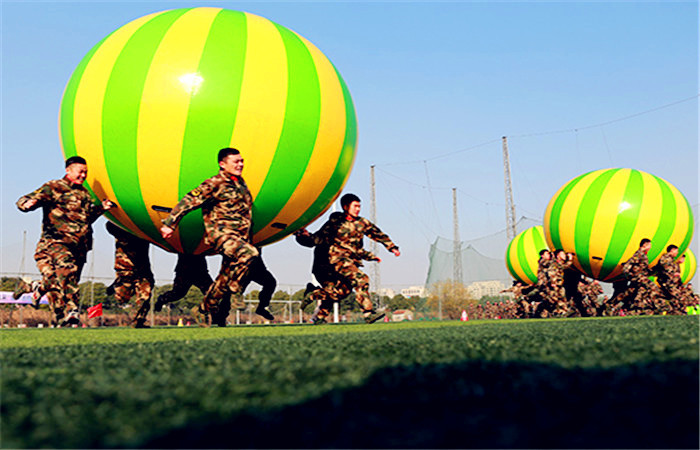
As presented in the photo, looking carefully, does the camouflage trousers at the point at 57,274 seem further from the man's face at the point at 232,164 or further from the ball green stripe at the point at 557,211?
the ball green stripe at the point at 557,211

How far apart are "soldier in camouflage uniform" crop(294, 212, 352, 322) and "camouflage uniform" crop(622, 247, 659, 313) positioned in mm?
6076

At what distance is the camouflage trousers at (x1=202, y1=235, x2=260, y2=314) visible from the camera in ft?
17.9

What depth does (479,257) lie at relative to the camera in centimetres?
3872

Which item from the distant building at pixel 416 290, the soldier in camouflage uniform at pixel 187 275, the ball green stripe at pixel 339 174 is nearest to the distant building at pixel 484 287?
the distant building at pixel 416 290

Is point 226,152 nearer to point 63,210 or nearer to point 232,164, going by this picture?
point 232,164

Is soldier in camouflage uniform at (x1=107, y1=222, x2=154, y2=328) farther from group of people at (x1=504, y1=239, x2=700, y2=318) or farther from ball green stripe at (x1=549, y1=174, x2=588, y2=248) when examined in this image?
ball green stripe at (x1=549, y1=174, x2=588, y2=248)

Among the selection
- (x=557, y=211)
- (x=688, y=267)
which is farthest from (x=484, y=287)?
(x=557, y=211)

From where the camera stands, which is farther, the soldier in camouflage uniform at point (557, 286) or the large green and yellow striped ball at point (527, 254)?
the large green and yellow striped ball at point (527, 254)

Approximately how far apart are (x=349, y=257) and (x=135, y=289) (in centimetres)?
235

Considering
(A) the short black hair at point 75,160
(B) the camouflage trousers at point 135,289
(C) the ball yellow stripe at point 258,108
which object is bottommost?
(B) the camouflage trousers at point 135,289

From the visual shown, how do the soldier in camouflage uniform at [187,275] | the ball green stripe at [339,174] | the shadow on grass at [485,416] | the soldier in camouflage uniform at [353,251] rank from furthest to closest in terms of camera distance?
the soldier in camouflage uniform at [353,251] < the soldier in camouflage uniform at [187,275] < the ball green stripe at [339,174] < the shadow on grass at [485,416]

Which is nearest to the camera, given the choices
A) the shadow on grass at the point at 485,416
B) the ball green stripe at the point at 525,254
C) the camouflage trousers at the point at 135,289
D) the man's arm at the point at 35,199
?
the shadow on grass at the point at 485,416

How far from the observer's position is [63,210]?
5.75 m

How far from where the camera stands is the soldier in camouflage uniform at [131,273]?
651cm
